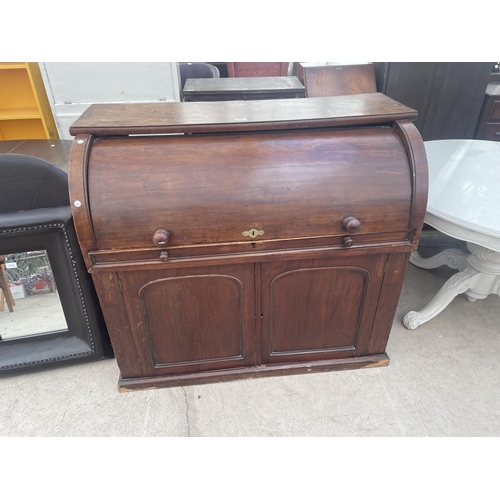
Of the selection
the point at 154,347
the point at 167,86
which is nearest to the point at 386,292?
the point at 154,347

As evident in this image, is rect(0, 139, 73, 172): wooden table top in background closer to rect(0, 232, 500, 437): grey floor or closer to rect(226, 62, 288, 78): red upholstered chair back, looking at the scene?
rect(0, 232, 500, 437): grey floor

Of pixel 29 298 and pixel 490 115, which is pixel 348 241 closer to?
pixel 29 298

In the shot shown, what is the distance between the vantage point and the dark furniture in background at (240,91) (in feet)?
7.43

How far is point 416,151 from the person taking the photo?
1.24 metres

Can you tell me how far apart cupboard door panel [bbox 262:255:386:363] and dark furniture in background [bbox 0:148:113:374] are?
76cm

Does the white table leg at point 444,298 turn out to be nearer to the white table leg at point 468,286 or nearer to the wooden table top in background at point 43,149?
the white table leg at point 468,286

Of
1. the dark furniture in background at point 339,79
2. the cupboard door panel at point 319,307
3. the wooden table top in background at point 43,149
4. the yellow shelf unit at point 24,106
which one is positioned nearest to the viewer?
the cupboard door panel at point 319,307

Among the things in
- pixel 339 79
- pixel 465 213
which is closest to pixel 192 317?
pixel 465 213

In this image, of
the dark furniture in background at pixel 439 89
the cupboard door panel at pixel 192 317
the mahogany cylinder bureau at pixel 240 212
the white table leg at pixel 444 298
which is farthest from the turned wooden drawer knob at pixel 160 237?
the dark furniture in background at pixel 439 89

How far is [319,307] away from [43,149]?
77.8 inches

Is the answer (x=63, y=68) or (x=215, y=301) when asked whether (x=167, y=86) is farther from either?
(x=215, y=301)

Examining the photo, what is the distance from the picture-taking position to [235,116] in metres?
1.33

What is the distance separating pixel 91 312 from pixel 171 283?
1.59 feet

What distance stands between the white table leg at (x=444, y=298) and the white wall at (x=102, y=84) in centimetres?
255
